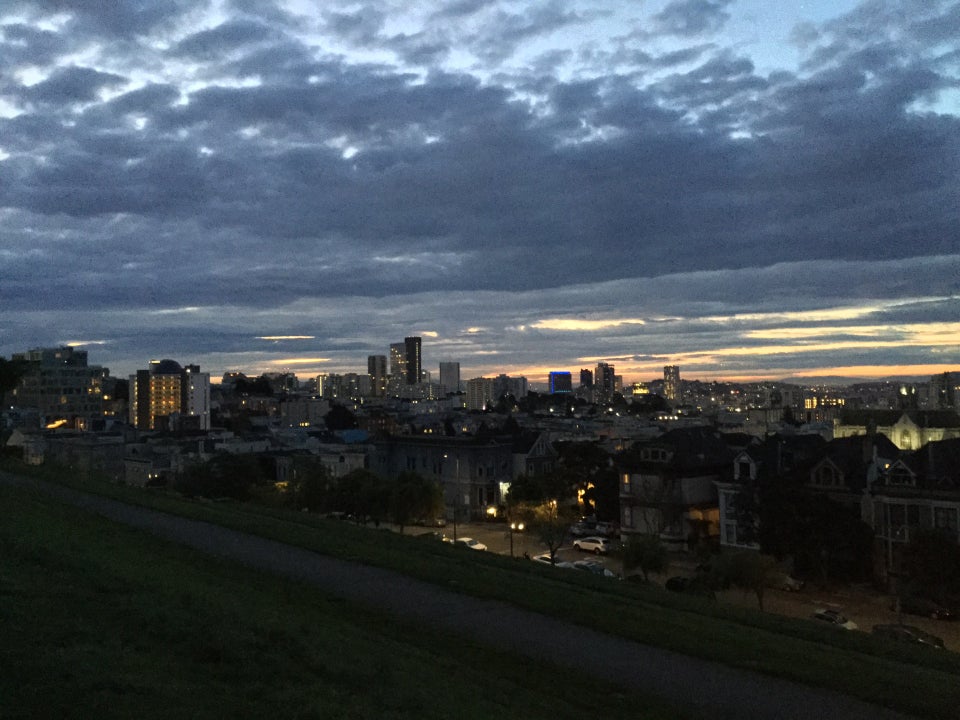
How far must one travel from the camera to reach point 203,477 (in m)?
58.0

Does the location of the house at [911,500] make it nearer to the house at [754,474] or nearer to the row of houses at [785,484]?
the row of houses at [785,484]

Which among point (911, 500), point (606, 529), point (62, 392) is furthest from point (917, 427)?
point (62, 392)

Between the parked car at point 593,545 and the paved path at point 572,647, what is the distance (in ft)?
95.1

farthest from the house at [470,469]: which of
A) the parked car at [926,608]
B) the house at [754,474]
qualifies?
the parked car at [926,608]

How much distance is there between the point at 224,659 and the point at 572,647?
639 centimetres

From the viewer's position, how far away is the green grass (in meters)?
7.80

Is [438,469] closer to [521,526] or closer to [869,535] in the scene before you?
[521,526]

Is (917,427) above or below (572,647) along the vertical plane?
above

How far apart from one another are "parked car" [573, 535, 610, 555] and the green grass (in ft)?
112

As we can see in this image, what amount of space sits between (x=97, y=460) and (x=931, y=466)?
76.4 metres

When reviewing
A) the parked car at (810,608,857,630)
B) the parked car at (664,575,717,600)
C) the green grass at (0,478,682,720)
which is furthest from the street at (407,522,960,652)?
the green grass at (0,478,682,720)

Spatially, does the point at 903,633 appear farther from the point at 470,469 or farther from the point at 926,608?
the point at 470,469

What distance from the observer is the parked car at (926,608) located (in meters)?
34.2

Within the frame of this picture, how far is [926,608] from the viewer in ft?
113
